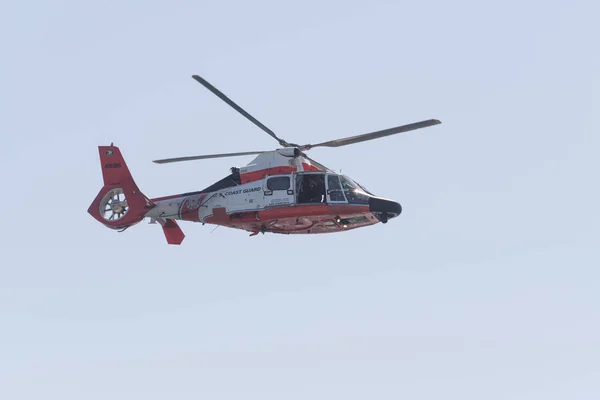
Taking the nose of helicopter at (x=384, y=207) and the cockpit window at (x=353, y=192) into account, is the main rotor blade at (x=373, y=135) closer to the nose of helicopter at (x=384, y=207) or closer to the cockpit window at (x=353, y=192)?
the cockpit window at (x=353, y=192)

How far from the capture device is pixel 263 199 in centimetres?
3641

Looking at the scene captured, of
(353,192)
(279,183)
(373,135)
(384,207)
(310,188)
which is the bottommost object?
(384,207)

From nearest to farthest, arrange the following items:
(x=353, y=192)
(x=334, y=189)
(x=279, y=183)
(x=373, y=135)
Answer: (x=373, y=135), (x=334, y=189), (x=353, y=192), (x=279, y=183)

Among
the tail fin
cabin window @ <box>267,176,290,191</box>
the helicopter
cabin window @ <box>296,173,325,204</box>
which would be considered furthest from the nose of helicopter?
the tail fin

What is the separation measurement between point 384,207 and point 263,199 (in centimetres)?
448

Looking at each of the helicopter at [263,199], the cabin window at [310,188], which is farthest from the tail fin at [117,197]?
the cabin window at [310,188]

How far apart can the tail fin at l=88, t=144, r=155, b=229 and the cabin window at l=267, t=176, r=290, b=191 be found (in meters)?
5.34

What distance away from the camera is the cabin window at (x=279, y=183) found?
1425 inches

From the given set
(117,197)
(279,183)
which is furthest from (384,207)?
(117,197)

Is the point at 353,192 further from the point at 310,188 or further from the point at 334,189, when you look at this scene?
the point at 310,188

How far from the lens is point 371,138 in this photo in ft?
115

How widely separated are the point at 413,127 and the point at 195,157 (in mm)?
A: 8469

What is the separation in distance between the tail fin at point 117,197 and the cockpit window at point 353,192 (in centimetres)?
797

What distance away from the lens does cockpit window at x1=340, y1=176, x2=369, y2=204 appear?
117ft
